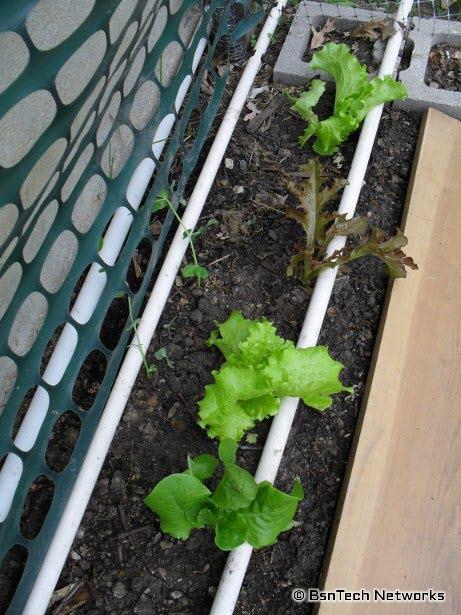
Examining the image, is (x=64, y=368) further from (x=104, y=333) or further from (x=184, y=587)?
(x=184, y=587)

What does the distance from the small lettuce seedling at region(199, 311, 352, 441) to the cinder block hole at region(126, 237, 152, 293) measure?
0.45 metres

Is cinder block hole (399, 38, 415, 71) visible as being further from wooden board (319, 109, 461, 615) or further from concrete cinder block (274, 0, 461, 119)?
wooden board (319, 109, 461, 615)

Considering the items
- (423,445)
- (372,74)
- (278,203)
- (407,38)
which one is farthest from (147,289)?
(407,38)

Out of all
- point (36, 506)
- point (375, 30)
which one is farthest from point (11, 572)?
point (375, 30)

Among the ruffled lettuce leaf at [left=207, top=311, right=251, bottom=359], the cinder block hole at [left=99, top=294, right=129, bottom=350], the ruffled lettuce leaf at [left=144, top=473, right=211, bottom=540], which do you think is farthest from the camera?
the cinder block hole at [left=99, top=294, right=129, bottom=350]

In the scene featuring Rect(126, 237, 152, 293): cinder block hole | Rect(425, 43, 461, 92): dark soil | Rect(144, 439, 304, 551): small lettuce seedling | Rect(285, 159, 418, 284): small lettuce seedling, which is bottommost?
Rect(144, 439, 304, 551): small lettuce seedling

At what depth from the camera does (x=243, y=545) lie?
1.52 meters

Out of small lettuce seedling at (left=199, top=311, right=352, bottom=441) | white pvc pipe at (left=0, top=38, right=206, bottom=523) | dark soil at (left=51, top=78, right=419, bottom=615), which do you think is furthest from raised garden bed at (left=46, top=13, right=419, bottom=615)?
white pvc pipe at (left=0, top=38, right=206, bottom=523)

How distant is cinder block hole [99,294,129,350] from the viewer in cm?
185

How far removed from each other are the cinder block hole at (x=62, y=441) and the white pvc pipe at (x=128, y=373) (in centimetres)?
8

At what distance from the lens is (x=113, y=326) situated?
6.10 ft

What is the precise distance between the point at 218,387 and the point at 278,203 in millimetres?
755

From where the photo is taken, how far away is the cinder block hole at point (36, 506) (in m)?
1.59

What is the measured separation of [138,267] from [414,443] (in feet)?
3.24
